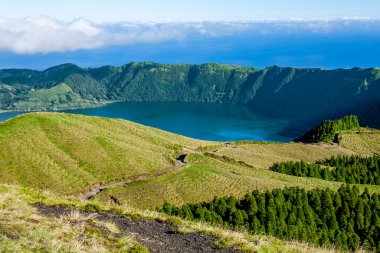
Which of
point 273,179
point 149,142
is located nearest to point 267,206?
point 273,179

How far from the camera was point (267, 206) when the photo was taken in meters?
58.0

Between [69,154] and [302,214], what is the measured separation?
133 feet

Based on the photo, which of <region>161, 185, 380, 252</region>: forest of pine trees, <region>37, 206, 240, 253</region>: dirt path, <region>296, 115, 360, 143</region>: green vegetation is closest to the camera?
<region>37, 206, 240, 253</region>: dirt path

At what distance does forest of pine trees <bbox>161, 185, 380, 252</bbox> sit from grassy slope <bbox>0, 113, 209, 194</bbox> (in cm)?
1810

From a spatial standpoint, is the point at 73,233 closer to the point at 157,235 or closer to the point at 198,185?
the point at 157,235

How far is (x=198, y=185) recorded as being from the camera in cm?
6719

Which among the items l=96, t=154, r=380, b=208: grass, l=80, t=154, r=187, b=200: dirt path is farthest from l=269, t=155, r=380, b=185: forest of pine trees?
l=80, t=154, r=187, b=200: dirt path

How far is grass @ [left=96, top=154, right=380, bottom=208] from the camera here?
61.0 meters

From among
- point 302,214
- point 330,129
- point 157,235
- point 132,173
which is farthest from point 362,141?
point 157,235

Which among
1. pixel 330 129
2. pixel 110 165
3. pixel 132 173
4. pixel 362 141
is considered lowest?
pixel 362 141

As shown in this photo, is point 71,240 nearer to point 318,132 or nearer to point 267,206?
point 267,206

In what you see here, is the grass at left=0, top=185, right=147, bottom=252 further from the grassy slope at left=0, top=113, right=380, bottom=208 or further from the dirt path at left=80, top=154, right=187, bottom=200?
the dirt path at left=80, top=154, right=187, bottom=200

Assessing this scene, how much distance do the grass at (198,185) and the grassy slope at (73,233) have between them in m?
35.6

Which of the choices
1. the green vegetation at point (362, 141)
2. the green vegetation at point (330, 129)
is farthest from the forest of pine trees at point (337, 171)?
the green vegetation at point (330, 129)
